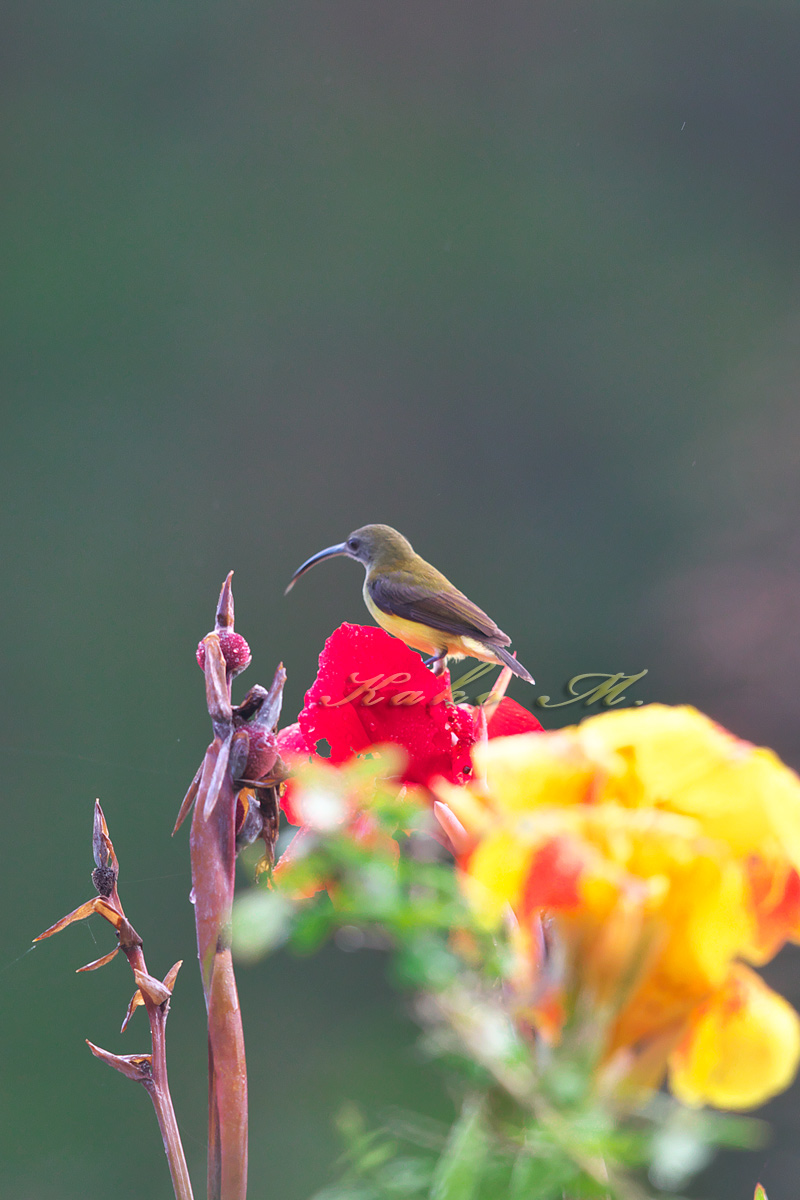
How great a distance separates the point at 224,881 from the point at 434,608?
0.19 m

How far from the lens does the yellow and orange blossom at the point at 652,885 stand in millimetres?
112

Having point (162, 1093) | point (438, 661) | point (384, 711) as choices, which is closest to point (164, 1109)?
point (162, 1093)

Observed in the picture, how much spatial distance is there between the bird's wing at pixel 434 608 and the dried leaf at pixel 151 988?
0.19 meters

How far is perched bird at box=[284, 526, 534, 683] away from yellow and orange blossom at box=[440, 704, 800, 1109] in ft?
0.78

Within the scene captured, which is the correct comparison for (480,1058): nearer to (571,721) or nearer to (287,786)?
(287,786)

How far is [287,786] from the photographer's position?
0.24 m

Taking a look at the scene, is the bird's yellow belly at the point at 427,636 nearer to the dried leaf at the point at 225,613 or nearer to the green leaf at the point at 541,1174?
the dried leaf at the point at 225,613

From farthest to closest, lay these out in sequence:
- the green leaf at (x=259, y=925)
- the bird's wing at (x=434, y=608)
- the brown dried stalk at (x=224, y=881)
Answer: the bird's wing at (x=434, y=608) < the brown dried stalk at (x=224, y=881) < the green leaf at (x=259, y=925)

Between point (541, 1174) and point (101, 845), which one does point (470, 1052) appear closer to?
point (541, 1174)

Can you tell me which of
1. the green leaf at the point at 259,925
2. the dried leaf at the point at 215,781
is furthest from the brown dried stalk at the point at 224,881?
the green leaf at the point at 259,925

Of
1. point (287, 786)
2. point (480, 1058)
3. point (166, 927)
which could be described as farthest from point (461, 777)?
point (166, 927)

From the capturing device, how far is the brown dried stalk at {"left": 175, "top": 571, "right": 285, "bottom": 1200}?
0.21 meters

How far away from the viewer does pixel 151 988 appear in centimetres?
22

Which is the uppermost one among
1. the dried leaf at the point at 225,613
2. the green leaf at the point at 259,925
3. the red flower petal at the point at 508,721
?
the green leaf at the point at 259,925
